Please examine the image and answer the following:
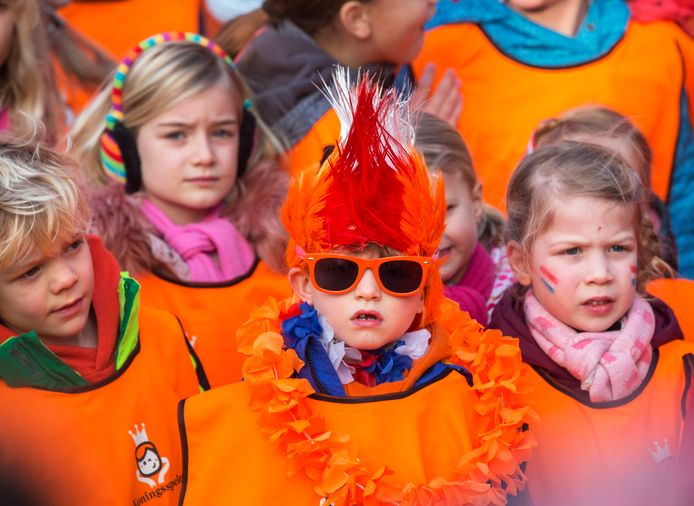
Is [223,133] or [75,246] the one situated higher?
[75,246]

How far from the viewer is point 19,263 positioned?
9.09 ft

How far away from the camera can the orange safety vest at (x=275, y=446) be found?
265 centimetres

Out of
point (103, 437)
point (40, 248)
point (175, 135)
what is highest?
point (40, 248)

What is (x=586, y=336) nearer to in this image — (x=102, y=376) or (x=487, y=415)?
(x=487, y=415)

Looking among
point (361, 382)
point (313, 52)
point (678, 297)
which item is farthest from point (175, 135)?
point (678, 297)

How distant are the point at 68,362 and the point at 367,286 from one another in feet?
2.80

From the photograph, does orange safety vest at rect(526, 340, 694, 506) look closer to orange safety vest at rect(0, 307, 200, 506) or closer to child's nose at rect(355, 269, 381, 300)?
child's nose at rect(355, 269, 381, 300)

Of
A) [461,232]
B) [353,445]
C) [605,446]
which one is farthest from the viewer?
[461,232]

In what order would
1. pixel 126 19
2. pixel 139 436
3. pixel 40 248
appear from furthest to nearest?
pixel 126 19 → pixel 139 436 → pixel 40 248

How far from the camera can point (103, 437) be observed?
2803 mm

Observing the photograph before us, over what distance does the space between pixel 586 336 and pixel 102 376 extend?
1377mm

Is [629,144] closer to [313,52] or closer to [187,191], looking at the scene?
[313,52]

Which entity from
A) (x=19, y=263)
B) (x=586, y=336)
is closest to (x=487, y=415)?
(x=586, y=336)

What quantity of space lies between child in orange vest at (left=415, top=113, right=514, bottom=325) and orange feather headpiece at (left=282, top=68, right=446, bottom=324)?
799 mm
